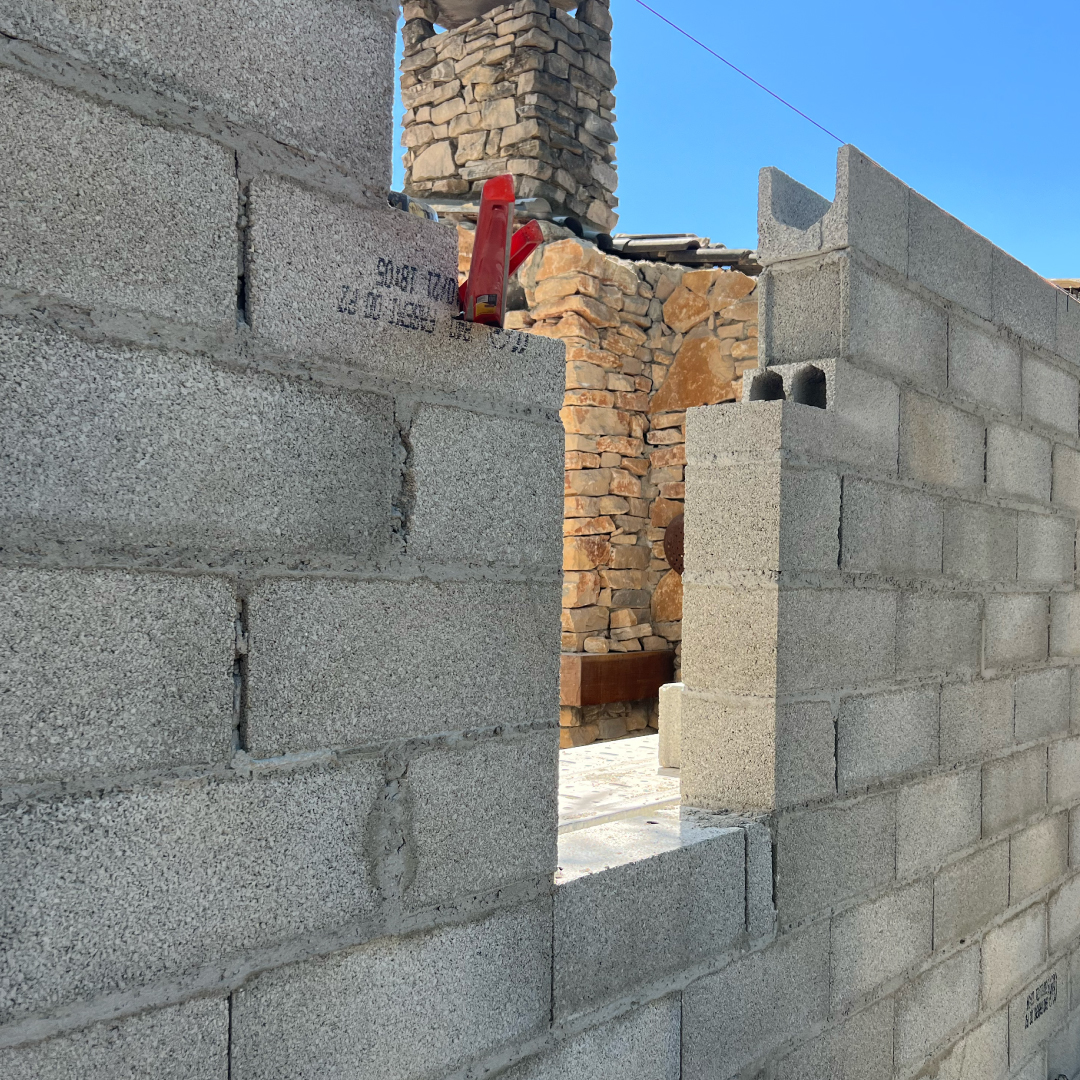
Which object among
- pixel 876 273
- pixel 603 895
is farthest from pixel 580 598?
pixel 603 895

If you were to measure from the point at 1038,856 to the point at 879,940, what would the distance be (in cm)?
119

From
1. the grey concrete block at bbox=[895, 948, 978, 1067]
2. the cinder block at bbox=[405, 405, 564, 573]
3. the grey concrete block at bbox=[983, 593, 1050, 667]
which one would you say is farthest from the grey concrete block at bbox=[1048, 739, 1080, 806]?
the cinder block at bbox=[405, 405, 564, 573]

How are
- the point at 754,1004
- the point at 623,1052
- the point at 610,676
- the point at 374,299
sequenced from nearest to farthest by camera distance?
the point at 374,299
the point at 623,1052
the point at 754,1004
the point at 610,676

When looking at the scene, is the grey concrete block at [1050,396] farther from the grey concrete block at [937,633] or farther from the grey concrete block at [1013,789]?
the grey concrete block at [1013,789]

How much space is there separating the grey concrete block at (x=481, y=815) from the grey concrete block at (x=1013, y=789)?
6.42 feet

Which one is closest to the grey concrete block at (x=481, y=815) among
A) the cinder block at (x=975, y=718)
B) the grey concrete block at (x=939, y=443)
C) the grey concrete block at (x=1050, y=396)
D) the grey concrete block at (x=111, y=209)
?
the grey concrete block at (x=111, y=209)

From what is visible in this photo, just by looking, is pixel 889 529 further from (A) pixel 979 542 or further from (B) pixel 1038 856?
(B) pixel 1038 856

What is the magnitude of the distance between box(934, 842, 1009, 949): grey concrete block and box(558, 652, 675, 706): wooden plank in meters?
3.63

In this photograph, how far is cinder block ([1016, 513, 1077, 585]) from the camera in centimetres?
333

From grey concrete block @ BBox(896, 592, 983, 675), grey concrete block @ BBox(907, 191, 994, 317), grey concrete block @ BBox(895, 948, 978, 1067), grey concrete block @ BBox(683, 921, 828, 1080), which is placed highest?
grey concrete block @ BBox(907, 191, 994, 317)

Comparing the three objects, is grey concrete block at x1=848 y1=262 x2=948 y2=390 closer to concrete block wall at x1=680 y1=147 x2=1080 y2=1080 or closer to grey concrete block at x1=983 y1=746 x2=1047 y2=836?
concrete block wall at x1=680 y1=147 x2=1080 y2=1080

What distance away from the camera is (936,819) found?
2.83m

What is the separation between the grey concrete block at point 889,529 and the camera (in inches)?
97.6

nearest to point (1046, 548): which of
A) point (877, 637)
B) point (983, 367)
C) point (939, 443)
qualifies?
point (983, 367)
